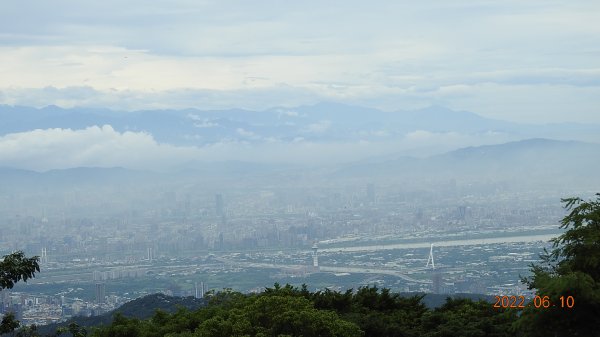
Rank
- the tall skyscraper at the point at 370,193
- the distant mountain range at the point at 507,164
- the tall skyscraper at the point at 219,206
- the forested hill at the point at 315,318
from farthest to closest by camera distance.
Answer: the distant mountain range at the point at 507,164
the tall skyscraper at the point at 370,193
the tall skyscraper at the point at 219,206
the forested hill at the point at 315,318

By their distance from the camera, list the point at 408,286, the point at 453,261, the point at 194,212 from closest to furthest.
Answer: the point at 408,286, the point at 453,261, the point at 194,212

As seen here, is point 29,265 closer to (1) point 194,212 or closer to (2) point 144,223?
(2) point 144,223

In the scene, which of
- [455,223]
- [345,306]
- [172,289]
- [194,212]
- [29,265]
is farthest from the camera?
[194,212]

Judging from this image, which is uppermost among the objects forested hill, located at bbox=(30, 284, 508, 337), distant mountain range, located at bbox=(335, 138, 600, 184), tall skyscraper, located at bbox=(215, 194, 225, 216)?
distant mountain range, located at bbox=(335, 138, 600, 184)

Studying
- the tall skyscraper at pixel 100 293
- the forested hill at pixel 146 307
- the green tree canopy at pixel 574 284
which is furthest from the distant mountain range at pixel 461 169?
the green tree canopy at pixel 574 284

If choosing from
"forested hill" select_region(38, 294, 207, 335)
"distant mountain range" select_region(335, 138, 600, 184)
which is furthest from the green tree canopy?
"distant mountain range" select_region(335, 138, 600, 184)

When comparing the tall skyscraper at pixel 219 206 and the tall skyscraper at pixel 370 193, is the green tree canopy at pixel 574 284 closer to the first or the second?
the tall skyscraper at pixel 219 206

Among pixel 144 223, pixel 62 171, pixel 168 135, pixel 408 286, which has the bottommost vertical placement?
pixel 408 286

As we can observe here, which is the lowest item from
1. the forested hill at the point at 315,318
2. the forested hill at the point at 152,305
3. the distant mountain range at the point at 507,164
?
the forested hill at the point at 152,305

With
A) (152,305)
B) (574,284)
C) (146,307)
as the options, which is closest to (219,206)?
(152,305)

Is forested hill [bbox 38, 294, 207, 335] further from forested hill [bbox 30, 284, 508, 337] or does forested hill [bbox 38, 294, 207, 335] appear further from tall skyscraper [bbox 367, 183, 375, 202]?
tall skyscraper [bbox 367, 183, 375, 202]

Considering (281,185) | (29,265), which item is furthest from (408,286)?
(281,185)
